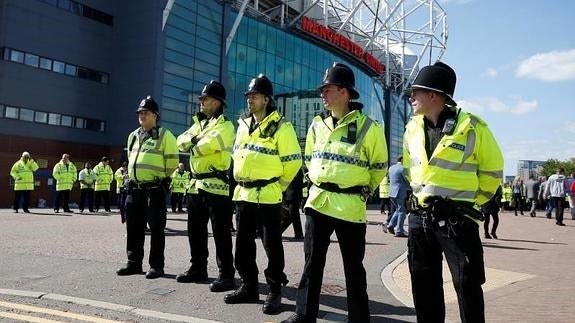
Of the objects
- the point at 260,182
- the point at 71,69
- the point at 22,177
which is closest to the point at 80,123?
the point at 71,69

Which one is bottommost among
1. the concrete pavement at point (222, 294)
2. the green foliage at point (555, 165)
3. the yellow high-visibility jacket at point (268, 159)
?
the concrete pavement at point (222, 294)

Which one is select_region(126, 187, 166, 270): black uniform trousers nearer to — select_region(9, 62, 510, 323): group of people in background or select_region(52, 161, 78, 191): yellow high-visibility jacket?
select_region(9, 62, 510, 323): group of people in background

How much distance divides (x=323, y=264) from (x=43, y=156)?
2785 centimetres

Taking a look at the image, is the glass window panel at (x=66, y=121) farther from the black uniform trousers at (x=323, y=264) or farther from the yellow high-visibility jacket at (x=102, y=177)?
the black uniform trousers at (x=323, y=264)

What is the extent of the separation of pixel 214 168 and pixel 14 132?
25.4m

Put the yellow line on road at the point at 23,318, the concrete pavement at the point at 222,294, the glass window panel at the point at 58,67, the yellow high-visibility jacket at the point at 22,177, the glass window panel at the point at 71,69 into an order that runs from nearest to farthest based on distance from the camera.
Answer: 1. the yellow line on road at the point at 23,318
2. the concrete pavement at the point at 222,294
3. the yellow high-visibility jacket at the point at 22,177
4. the glass window panel at the point at 58,67
5. the glass window panel at the point at 71,69

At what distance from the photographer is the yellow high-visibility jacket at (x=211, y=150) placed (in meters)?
5.55

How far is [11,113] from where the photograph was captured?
26.9m

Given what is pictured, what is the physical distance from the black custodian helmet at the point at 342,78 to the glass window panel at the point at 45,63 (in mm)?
27902

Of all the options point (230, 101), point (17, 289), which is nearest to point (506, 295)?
point (17, 289)

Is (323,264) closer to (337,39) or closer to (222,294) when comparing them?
(222,294)

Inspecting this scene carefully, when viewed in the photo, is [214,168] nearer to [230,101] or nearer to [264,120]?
[264,120]

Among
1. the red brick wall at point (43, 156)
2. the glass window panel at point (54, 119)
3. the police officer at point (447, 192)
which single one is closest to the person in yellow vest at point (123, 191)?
the police officer at point (447, 192)

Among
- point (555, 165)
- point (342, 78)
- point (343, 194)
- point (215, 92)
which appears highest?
point (555, 165)
